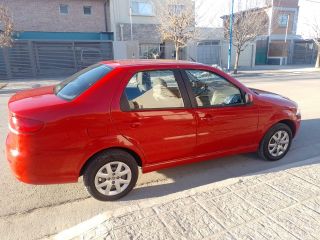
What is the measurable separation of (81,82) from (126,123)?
0.83 metres

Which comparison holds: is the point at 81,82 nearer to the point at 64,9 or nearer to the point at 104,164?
the point at 104,164

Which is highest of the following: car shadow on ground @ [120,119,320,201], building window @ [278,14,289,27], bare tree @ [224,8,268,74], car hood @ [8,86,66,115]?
building window @ [278,14,289,27]

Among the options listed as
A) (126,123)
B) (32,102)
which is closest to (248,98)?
(126,123)

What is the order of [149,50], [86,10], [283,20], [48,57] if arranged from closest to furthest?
[48,57] → [86,10] → [149,50] → [283,20]

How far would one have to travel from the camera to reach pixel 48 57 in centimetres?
1848

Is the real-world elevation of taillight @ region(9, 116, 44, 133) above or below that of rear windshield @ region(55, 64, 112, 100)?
below

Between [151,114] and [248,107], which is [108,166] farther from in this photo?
[248,107]

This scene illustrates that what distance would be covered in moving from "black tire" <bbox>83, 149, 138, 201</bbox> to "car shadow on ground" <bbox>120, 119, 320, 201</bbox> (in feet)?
0.83

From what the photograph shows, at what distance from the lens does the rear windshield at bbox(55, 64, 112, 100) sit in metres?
3.07

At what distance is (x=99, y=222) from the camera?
248 centimetres

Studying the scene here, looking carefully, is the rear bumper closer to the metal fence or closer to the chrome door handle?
the chrome door handle

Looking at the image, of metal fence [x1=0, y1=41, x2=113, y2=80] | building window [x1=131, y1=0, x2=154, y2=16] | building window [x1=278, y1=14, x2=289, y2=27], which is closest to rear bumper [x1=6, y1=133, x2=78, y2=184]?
metal fence [x1=0, y1=41, x2=113, y2=80]

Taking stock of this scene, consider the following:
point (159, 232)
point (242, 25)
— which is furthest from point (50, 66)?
point (159, 232)

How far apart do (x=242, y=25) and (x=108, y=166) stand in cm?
1940
